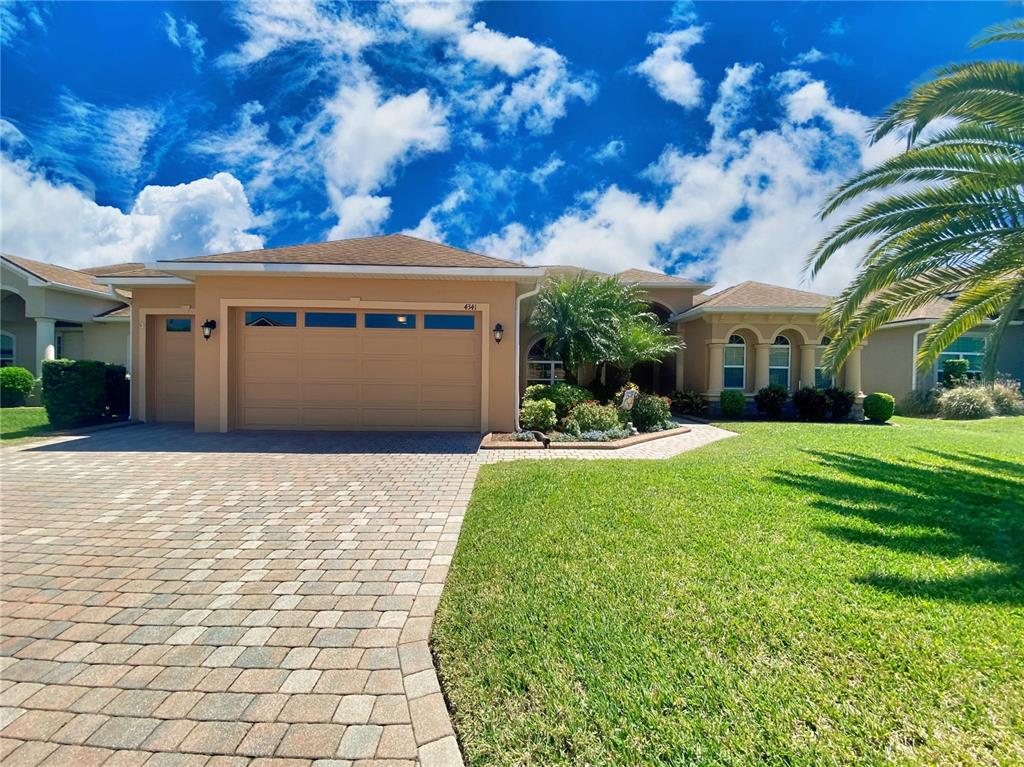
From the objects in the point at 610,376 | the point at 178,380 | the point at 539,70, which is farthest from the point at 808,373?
the point at 178,380

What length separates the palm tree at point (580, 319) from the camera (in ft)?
39.9

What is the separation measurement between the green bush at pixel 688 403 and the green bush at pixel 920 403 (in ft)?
28.7

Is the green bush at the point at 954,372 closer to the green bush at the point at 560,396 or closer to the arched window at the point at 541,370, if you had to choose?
the arched window at the point at 541,370

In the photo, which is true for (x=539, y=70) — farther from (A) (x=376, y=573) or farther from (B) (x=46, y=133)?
(A) (x=376, y=573)

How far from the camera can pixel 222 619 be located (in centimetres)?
302

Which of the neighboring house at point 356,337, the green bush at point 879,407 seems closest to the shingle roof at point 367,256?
the neighboring house at point 356,337

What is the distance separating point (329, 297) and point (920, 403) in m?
21.2

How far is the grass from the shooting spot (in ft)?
6.47

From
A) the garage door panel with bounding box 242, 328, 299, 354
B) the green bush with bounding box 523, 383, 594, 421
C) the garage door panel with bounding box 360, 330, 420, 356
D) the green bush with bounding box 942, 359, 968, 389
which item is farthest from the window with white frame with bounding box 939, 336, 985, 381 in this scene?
the garage door panel with bounding box 242, 328, 299, 354

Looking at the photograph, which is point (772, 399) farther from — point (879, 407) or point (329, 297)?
point (329, 297)

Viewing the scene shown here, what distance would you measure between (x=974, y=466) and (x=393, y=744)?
1034 centimetres

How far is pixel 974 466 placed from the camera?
24.5 feet

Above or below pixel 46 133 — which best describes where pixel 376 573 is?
below

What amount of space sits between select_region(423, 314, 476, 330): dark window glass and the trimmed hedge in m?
9.17
